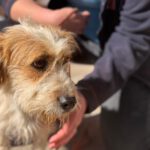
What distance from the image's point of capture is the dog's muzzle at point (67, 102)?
1.42 metres

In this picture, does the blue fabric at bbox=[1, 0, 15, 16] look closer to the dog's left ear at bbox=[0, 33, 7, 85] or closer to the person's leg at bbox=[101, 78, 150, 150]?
the dog's left ear at bbox=[0, 33, 7, 85]

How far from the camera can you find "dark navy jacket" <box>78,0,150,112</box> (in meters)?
1.59

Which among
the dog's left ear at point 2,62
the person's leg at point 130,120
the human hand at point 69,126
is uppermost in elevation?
the dog's left ear at point 2,62

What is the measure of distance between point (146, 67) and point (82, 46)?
0.83 feet

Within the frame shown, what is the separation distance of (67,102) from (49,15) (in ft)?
1.12

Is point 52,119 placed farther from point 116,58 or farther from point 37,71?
point 116,58

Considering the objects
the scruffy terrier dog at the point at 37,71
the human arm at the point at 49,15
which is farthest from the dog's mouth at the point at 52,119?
the human arm at the point at 49,15

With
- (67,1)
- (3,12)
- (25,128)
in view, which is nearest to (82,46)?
(67,1)

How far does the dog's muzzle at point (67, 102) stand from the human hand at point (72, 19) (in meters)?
0.31

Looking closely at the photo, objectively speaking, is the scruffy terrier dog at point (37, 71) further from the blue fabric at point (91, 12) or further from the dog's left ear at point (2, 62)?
the blue fabric at point (91, 12)

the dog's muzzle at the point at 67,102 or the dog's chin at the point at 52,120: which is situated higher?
the dog's muzzle at the point at 67,102

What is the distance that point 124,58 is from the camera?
1.61m

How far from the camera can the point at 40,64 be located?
1.45 meters

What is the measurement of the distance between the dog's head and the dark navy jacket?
0.46ft
